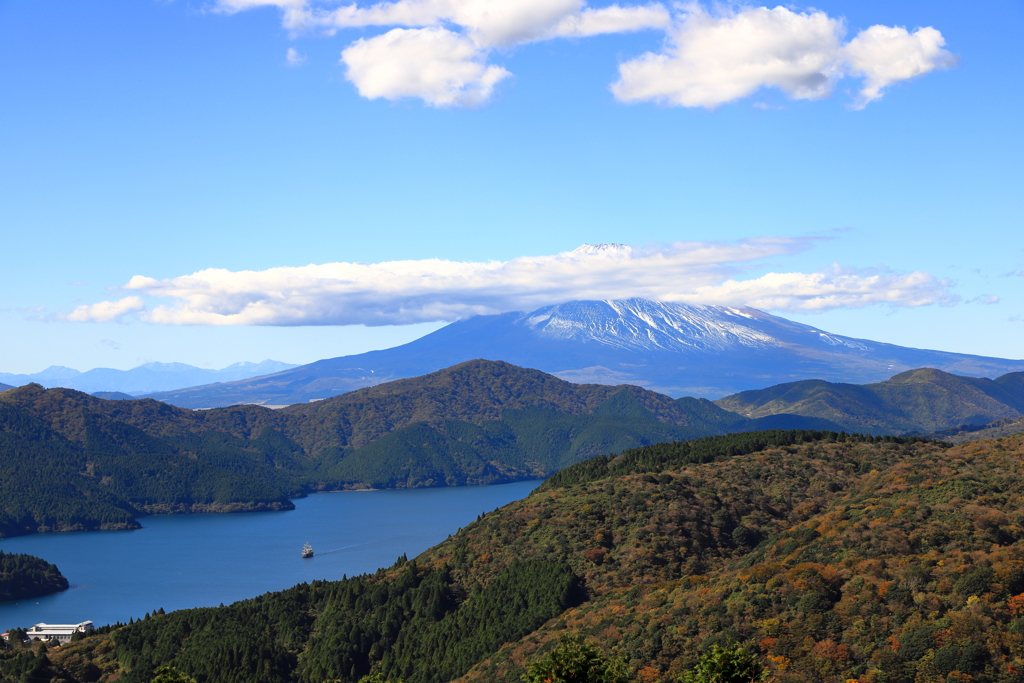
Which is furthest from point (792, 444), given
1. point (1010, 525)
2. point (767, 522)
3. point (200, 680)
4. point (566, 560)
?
point (200, 680)

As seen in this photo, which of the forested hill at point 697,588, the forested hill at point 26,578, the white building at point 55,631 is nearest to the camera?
the forested hill at point 697,588

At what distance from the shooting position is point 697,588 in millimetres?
80938

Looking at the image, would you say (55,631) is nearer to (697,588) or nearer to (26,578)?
(26,578)

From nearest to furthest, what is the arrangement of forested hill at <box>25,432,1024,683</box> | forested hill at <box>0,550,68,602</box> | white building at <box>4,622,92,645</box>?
forested hill at <box>25,432,1024,683</box>, white building at <box>4,622,92,645</box>, forested hill at <box>0,550,68,602</box>

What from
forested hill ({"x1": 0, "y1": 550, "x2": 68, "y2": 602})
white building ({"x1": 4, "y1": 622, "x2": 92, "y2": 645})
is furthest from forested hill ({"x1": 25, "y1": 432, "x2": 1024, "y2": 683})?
forested hill ({"x1": 0, "y1": 550, "x2": 68, "y2": 602})

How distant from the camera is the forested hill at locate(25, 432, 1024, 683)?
64.6 meters

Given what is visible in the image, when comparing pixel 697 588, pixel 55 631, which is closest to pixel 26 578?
pixel 55 631

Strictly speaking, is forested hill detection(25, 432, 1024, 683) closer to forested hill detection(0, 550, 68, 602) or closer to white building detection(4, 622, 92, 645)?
white building detection(4, 622, 92, 645)

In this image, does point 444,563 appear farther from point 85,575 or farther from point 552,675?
point 85,575

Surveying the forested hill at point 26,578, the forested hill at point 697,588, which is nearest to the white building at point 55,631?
the forested hill at point 697,588

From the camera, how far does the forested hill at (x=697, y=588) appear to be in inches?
2542

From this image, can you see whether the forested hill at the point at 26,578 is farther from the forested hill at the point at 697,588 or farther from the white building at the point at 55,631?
the forested hill at the point at 697,588

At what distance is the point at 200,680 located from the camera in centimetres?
9962

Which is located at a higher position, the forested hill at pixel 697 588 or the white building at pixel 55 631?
the forested hill at pixel 697 588
